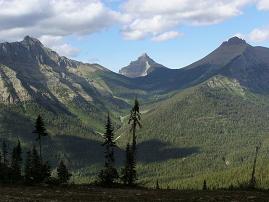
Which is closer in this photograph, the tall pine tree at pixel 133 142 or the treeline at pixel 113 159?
the treeline at pixel 113 159

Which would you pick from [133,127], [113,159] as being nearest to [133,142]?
[133,127]

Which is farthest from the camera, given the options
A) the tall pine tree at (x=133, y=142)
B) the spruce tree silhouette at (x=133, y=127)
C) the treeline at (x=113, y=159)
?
the tall pine tree at (x=133, y=142)

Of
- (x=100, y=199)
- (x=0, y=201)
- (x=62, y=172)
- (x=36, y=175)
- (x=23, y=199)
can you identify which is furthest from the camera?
(x=62, y=172)

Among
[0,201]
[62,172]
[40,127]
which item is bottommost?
[0,201]

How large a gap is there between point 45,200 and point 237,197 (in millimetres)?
24765

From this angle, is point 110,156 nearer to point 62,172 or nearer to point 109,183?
point 109,183

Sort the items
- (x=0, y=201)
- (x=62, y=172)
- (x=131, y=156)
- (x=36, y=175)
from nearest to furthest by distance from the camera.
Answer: (x=0, y=201)
(x=36, y=175)
(x=131, y=156)
(x=62, y=172)

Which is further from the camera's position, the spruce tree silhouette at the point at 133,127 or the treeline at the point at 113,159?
the spruce tree silhouette at the point at 133,127

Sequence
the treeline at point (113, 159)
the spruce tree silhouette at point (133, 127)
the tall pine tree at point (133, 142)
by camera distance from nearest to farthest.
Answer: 1. the treeline at point (113, 159)
2. the spruce tree silhouette at point (133, 127)
3. the tall pine tree at point (133, 142)

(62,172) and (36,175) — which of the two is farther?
(62,172)

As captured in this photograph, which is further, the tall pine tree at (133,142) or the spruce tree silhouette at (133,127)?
the tall pine tree at (133,142)

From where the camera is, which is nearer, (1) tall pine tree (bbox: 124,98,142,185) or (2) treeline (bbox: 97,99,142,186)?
(2) treeline (bbox: 97,99,142,186)

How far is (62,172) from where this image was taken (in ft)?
465

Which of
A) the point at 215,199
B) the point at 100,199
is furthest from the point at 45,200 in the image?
the point at 215,199
